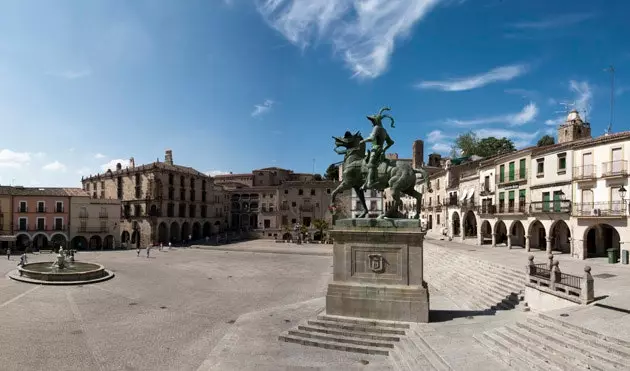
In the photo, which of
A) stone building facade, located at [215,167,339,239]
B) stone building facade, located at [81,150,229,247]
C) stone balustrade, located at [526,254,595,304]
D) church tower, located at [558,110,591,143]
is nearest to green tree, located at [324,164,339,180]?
stone building facade, located at [215,167,339,239]

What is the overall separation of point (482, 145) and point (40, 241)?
235 ft

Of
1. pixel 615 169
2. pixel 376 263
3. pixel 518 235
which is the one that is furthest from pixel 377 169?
pixel 518 235

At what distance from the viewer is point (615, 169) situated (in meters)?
24.2

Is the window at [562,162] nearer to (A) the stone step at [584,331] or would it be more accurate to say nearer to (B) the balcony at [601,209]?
(B) the balcony at [601,209]

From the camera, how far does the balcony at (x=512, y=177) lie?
3228cm

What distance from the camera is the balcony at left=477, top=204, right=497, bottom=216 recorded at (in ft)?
118

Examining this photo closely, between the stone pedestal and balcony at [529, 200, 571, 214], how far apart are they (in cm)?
2070

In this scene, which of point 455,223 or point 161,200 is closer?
point 455,223

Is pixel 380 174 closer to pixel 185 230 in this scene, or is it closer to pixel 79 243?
pixel 79 243

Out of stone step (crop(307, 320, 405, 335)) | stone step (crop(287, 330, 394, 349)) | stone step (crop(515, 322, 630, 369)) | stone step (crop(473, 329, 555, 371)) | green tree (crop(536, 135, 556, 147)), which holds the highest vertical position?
green tree (crop(536, 135, 556, 147))

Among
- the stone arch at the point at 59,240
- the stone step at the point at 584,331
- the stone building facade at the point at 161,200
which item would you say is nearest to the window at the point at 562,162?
the stone step at the point at 584,331

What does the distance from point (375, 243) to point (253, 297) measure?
419 inches

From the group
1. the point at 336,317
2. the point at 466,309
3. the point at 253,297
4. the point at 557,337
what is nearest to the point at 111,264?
the point at 253,297

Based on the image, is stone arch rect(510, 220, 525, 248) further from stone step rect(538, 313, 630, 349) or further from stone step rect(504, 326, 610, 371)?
stone step rect(504, 326, 610, 371)
